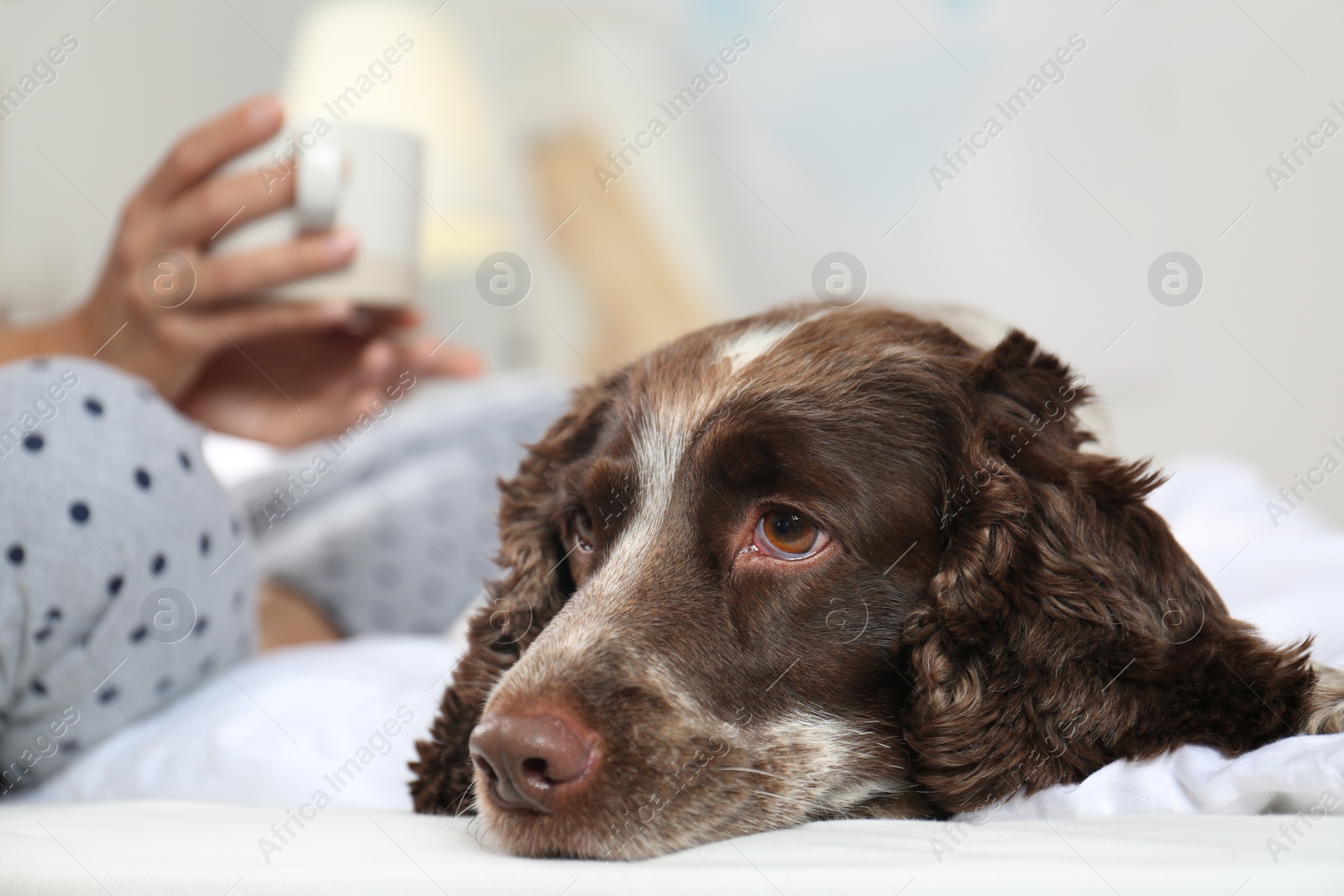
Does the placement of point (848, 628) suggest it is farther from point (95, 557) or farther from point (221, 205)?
point (221, 205)

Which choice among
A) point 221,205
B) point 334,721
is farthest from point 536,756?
point 221,205

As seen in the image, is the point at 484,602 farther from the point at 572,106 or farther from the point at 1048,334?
the point at 572,106

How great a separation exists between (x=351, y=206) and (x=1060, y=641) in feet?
6.16

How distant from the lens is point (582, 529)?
1787 millimetres

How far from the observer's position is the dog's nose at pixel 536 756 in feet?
4.21

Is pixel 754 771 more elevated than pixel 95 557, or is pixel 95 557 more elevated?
pixel 754 771

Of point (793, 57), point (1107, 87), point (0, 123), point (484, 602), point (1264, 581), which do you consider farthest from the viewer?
point (793, 57)

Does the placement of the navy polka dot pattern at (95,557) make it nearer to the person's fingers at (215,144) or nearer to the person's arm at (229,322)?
the person's arm at (229,322)

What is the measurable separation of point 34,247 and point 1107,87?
16.9 feet

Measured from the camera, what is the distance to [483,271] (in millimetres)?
5582

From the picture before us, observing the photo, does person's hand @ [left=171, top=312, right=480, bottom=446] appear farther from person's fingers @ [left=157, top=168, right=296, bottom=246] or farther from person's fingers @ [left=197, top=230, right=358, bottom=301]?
person's fingers @ [left=197, top=230, right=358, bottom=301]

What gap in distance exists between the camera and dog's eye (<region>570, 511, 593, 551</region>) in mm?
1767

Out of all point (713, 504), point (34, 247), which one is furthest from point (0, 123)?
point (713, 504)

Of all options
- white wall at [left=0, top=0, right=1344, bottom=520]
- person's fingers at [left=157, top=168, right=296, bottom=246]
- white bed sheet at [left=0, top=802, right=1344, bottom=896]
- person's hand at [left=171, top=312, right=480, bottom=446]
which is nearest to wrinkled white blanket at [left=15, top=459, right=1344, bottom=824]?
white bed sheet at [left=0, top=802, right=1344, bottom=896]
